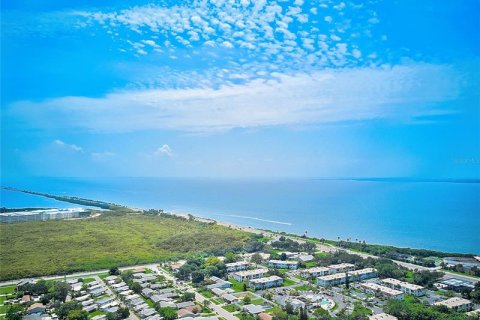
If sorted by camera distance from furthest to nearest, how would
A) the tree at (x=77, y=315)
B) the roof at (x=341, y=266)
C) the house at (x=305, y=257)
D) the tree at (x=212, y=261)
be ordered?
the house at (x=305, y=257)
the tree at (x=212, y=261)
the roof at (x=341, y=266)
the tree at (x=77, y=315)

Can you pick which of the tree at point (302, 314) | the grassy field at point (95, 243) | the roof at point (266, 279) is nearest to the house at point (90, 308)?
the grassy field at point (95, 243)

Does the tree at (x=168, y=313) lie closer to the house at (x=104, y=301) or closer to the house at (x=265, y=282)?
the house at (x=104, y=301)

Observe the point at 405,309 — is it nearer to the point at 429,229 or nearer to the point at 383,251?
the point at 383,251

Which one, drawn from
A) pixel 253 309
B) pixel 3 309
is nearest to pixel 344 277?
pixel 253 309

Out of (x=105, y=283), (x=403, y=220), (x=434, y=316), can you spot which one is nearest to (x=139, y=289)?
(x=105, y=283)

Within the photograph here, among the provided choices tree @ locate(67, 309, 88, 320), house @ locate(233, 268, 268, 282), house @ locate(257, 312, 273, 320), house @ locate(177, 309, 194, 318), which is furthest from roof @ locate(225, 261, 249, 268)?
tree @ locate(67, 309, 88, 320)

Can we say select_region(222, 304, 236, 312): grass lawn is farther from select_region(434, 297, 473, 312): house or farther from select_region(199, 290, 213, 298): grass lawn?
select_region(434, 297, 473, 312): house
